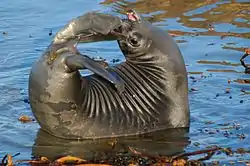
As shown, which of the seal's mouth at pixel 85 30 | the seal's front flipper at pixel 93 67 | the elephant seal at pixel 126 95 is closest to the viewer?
the seal's front flipper at pixel 93 67

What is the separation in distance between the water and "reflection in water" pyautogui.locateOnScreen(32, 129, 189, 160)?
0.10 ft

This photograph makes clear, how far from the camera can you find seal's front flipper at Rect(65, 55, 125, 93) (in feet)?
23.4

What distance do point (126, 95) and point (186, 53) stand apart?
8.12 feet

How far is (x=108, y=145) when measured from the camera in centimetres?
773

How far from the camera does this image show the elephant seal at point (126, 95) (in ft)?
25.0

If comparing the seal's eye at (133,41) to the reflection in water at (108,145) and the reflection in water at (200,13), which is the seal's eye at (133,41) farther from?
the reflection in water at (200,13)

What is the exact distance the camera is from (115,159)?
7.31m

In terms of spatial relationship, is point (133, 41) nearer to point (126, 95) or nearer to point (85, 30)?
point (126, 95)

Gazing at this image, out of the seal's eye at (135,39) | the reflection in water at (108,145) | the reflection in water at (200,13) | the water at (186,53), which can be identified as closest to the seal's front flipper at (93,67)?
the reflection in water at (108,145)

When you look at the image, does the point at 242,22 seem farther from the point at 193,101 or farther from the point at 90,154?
the point at 90,154

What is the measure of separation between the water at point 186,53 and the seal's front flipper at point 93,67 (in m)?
0.79

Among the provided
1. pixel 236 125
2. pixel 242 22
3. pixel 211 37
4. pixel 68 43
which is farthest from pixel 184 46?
pixel 68 43

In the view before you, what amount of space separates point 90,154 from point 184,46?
11.8 ft

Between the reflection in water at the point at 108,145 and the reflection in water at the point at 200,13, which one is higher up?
the reflection in water at the point at 200,13
